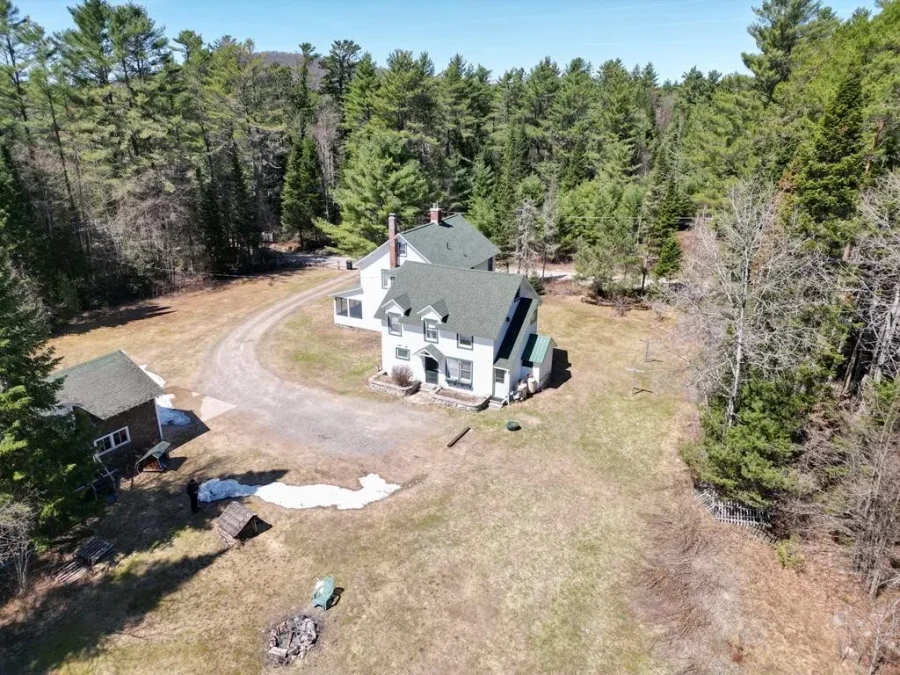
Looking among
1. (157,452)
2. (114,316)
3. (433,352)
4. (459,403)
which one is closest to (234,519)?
(157,452)

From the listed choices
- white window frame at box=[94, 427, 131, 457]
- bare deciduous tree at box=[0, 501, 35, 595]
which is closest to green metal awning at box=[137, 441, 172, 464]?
white window frame at box=[94, 427, 131, 457]

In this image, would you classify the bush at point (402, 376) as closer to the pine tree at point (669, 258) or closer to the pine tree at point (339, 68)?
the pine tree at point (669, 258)

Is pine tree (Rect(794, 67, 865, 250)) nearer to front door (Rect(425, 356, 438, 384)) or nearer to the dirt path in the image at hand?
front door (Rect(425, 356, 438, 384))

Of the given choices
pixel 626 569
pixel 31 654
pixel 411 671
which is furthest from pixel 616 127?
pixel 31 654

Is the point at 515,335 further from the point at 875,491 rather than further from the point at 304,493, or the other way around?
the point at 875,491

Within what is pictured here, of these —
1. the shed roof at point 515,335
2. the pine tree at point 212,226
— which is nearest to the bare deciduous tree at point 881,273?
the shed roof at point 515,335
